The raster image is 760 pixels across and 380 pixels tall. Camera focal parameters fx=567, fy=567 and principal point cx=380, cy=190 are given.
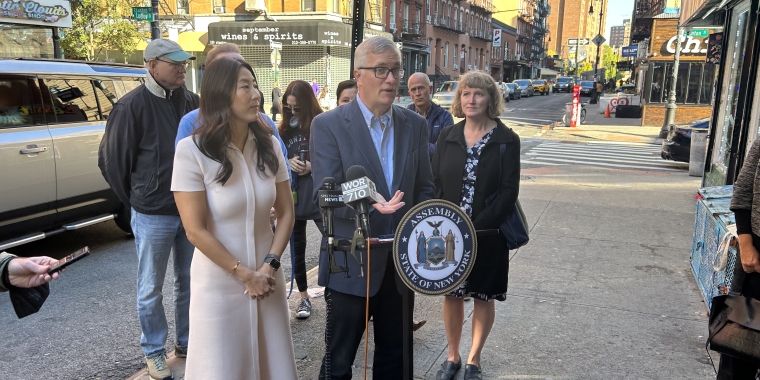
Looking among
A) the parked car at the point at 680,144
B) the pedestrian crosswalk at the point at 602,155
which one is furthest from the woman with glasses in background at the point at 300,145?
the parked car at the point at 680,144

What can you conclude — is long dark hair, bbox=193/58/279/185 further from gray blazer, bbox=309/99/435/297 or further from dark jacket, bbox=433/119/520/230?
dark jacket, bbox=433/119/520/230

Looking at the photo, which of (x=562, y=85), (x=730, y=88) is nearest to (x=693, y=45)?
(x=730, y=88)

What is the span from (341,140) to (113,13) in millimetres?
19260

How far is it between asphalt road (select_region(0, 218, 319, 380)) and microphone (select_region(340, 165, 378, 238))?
8.49ft

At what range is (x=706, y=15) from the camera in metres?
8.88

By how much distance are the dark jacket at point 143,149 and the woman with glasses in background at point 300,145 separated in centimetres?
104

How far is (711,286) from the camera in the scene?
4.65 m

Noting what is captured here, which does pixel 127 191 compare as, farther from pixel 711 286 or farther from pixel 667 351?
pixel 711 286

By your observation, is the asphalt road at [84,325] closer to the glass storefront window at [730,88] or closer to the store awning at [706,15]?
the glass storefront window at [730,88]

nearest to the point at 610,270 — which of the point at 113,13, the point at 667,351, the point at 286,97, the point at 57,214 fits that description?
the point at 667,351

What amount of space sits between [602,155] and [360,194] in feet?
49.1

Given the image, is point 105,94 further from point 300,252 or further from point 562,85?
point 562,85

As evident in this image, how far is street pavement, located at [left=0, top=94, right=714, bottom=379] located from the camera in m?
3.85

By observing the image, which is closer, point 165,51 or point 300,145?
point 165,51
